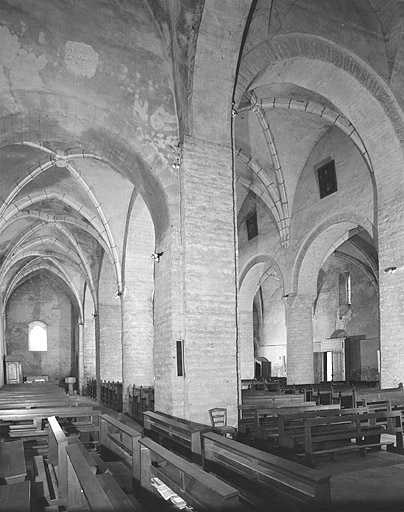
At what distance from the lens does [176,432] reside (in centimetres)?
643

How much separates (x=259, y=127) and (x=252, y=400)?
949cm

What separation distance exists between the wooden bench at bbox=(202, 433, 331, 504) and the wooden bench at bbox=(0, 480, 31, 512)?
1919 mm

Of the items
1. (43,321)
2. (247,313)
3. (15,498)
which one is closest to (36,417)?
(15,498)

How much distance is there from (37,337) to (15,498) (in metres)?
31.6

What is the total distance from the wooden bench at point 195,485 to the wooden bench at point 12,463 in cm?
118

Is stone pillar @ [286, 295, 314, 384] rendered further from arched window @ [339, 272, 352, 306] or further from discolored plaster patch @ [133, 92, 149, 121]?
discolored plaster patch @ [133, 92, 149, 121]

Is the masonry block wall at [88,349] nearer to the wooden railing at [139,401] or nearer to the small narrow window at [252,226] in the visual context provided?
the small narrow window at [252,226]

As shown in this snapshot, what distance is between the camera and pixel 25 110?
9438mm

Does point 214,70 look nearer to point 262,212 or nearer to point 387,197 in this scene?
point 387,197

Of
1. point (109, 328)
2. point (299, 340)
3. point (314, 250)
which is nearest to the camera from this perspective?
point (314, 250)

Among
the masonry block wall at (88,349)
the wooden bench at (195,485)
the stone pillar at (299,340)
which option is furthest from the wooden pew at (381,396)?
the masonry block wall at (88,349)

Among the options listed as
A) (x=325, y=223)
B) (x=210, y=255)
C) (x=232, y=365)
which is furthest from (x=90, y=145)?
(x=325, y=223)

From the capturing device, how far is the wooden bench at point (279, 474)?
3572 mm

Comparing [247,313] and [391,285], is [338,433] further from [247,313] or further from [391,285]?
[247,313]
